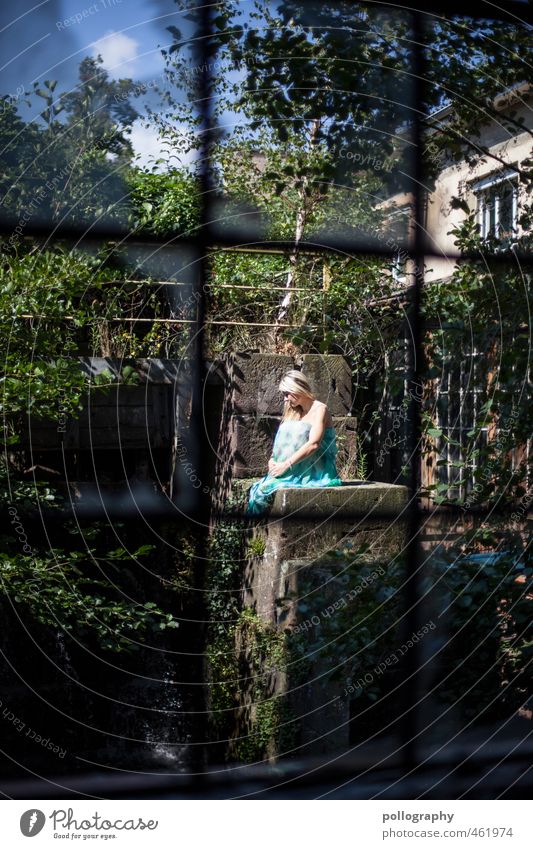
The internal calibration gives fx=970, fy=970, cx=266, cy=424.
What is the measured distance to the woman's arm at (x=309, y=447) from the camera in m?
1.71

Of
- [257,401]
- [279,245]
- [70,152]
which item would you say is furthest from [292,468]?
[70,152]

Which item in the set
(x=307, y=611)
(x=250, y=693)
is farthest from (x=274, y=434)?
(x=250, y=693)

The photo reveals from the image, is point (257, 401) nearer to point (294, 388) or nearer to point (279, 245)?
point (294, 388)

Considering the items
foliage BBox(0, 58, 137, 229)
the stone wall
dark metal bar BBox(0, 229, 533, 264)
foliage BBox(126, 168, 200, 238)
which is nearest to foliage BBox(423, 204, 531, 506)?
dark metal bar BBox(0, 229, 533, 264)

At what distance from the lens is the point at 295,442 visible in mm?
1713

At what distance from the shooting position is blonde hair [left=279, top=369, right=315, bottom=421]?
171 centimetres

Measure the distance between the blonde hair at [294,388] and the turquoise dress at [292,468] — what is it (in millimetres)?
15

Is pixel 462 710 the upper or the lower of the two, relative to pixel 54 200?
lower

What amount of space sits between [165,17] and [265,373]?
606mm

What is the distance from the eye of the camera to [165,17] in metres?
1.56

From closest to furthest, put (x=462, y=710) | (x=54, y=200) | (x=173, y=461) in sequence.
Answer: (x=54, y=200), (x=173, y=461), (x=462, y=710)

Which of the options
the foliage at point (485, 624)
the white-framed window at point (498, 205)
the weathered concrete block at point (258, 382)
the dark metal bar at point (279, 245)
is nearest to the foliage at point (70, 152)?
the dark metal bar at point (279, 245)

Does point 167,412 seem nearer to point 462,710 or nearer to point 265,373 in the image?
point 265,373

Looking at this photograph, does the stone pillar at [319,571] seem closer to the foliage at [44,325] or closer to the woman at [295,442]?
the woman at [295,442]
